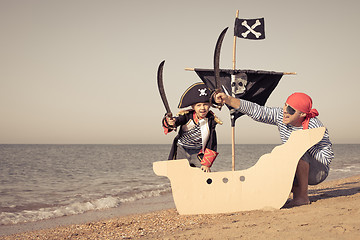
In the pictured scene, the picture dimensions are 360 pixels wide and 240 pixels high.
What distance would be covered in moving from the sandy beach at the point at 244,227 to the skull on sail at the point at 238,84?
2.24 metres

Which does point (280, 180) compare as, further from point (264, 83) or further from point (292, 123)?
point (264, 83)

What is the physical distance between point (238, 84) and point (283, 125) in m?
1.60

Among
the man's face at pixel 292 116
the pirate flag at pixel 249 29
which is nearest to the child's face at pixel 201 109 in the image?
the man's face at pixel 292 116

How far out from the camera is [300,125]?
12.5ft

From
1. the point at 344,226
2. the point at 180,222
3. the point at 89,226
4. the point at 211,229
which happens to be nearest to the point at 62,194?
the point at 89,226

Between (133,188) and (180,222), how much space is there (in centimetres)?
553

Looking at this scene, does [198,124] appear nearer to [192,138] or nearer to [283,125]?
[192,138]

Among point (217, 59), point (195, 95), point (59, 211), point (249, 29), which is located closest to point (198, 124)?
point (195, 95)

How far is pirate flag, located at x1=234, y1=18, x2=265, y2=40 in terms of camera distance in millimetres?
5492

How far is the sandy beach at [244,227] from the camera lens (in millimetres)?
2553

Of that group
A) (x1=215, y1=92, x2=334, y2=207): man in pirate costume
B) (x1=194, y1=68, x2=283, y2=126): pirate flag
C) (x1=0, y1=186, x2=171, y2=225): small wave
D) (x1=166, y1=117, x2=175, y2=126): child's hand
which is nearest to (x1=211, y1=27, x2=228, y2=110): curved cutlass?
(x1=215, y1=92, x2=334, y2=207): man in pirate costume

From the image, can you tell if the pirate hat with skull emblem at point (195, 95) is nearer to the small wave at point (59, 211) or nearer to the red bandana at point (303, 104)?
the red bandana at point (303, 104)

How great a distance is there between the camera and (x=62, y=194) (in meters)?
8.14

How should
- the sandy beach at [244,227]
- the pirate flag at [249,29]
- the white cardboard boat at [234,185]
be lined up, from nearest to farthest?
the sandy beach at [244,227]
the white cardboard boat at [234,185]
the pirate flag at [249,29]
